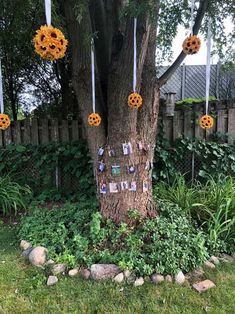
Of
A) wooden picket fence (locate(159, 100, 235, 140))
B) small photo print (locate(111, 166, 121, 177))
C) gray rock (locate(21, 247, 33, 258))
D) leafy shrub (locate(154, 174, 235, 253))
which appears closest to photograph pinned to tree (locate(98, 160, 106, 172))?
small photo print (locate(111, 166, 121, 177))

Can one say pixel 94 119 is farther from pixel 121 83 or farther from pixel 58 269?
pixel 58 269

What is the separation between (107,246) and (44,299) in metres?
0.76

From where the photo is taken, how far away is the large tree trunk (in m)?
3.01

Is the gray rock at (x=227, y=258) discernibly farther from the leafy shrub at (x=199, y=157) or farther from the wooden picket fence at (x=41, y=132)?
the wooden picket fence at (x=41, y=132)

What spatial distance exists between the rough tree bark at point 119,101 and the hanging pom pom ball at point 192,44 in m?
0.49

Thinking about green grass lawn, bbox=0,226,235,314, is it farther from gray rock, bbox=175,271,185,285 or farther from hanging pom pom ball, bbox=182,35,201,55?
hanging pom pom ball, bbox=182,35,201,55

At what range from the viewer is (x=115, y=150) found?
3152mm

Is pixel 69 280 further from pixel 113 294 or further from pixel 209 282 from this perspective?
pixel 209 282

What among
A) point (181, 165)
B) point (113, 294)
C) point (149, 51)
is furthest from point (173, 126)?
point (113, 294)

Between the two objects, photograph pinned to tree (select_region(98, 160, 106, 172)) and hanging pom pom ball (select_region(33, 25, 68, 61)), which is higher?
hanging pom pom ball (select_region(33, 25, 68, 61))

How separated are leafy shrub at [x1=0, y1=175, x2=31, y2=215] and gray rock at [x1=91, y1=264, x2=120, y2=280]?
6.23ft

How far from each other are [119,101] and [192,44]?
879mm

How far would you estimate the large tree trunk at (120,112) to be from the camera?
9.86 feet

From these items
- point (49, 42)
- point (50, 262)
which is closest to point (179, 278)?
point (50, 262)
